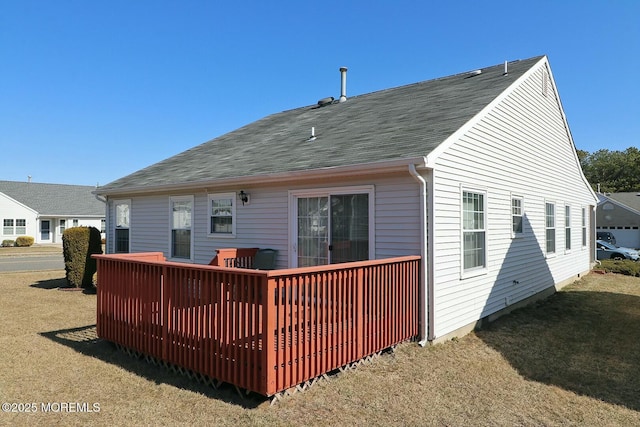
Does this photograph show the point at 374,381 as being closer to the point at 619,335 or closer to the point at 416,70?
the point at 619,335

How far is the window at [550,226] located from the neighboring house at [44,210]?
102 ft

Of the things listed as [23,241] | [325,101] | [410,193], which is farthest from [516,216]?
[23,241]

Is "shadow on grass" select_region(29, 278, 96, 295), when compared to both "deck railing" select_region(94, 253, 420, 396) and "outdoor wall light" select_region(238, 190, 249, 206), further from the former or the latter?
"deck railing" select_region(94, 253, 420, 396)

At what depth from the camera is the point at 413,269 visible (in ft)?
19.1

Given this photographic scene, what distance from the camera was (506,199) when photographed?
8234 millimetres

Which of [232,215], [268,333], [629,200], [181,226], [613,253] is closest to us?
[268,333]

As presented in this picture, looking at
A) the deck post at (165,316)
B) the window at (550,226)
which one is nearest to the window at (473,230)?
the window at (550,226)

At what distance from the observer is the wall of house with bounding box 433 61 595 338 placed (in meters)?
6.25

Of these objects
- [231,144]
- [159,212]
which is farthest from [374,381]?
[231,144]

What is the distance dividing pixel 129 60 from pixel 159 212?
6238 millimetres

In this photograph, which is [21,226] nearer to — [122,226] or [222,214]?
[122,226]

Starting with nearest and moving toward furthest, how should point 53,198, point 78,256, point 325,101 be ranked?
point 78,256 < point 325,101 < point 53,198

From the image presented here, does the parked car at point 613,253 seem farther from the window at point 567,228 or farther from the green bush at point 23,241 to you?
the green bush at point 23,241

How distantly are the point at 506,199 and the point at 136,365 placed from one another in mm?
7265
